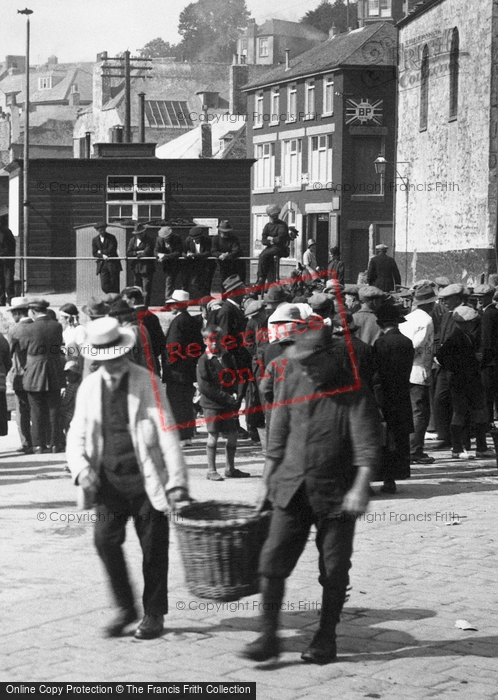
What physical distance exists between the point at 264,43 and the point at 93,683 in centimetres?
9243

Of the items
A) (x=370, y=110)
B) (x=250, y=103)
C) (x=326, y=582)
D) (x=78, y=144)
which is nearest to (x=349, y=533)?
(x=326, y=582)

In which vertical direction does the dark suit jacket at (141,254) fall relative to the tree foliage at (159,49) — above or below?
below

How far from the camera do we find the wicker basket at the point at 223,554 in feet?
21.5

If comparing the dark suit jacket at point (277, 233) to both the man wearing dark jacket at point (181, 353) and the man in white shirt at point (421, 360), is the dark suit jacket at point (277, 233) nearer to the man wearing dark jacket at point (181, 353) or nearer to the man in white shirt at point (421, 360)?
the man wearing dark jacket at point (181, 353)

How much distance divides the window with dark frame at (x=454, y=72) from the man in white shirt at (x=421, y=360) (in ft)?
75.0

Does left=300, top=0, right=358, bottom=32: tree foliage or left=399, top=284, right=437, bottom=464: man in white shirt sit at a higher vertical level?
left=300, top=0, right=358, bottom=32: tree foliage

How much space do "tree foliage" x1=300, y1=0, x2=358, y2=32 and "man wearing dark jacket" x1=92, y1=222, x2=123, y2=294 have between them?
6854 cm

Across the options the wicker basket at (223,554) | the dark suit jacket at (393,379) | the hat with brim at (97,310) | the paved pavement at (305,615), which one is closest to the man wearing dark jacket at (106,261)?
the hat with brim at (97,310)

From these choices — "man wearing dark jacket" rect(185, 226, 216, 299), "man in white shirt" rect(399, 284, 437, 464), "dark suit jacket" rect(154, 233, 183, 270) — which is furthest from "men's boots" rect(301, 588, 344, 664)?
"man wearing dark jacket" rect(185, 226, 216, 299)

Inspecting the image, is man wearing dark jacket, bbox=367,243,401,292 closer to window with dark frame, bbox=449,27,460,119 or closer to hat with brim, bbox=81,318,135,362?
window with dark frame, bbox=449,27,460,119

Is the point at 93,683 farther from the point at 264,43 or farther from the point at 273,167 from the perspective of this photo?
the point at 264,43

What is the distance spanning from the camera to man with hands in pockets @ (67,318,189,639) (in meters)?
6.65

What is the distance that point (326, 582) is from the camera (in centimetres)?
636

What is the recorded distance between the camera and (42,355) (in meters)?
14.2
